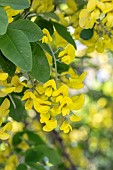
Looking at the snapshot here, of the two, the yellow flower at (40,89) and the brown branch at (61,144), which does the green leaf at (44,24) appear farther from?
the brown branch at (61,144)

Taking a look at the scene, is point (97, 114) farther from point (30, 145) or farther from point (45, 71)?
point (45, 71)

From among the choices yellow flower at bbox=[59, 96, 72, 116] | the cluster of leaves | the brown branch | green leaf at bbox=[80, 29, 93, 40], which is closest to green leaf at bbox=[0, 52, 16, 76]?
the cluster of leaves

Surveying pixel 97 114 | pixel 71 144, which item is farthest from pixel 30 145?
pixel 97 114

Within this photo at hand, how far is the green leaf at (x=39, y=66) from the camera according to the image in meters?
0.72

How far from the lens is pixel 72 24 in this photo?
94 cm

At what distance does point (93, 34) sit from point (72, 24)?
0.05 m

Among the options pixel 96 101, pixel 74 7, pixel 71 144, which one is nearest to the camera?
pixel 74 7

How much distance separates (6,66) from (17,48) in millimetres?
78

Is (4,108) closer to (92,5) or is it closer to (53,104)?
(53,104)

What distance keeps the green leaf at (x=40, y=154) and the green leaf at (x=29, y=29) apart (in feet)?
1.81

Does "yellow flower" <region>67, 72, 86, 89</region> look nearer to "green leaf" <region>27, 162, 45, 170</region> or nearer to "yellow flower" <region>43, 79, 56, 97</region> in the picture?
"yellow flower" <region>43, 79, 56, 97</region>

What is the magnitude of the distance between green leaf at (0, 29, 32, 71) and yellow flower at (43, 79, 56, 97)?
2.3 inches

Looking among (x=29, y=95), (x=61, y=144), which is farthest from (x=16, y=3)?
(x=61, y=144)

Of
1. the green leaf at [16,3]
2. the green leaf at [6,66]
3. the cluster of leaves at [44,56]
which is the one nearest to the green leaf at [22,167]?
the cluster of leaves at [44,56]
